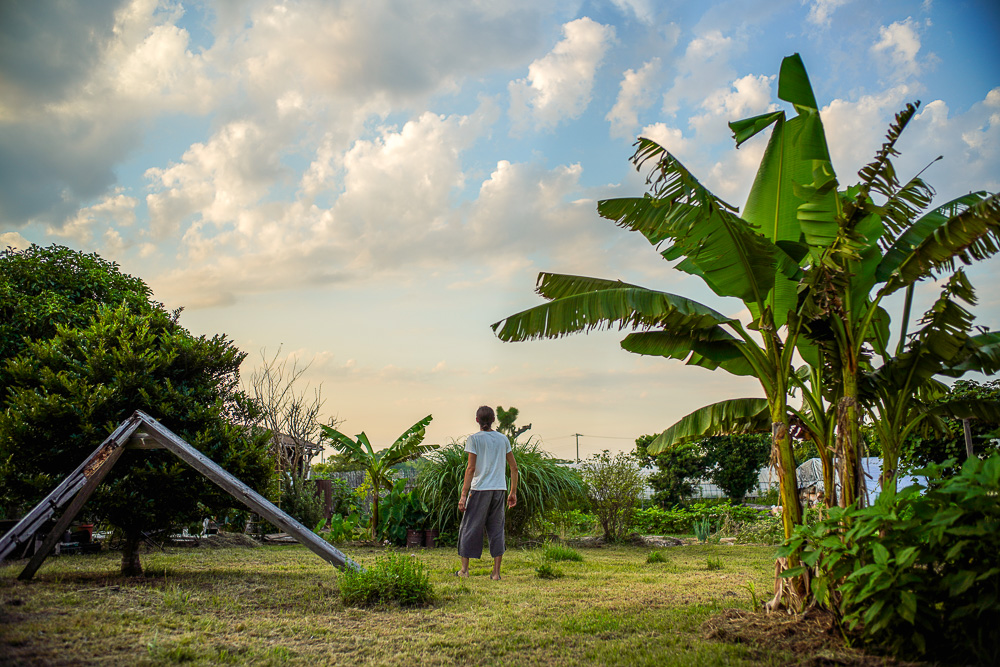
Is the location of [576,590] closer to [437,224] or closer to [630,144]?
[630,144]

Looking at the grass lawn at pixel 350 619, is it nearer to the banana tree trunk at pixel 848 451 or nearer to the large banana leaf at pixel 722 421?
the banana tree trunk at pixel 848 451

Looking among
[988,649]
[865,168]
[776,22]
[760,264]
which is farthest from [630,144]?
[988,649]

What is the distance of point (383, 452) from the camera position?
11.9m

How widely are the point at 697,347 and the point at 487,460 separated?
2679mm

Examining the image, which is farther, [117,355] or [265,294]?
[265,294]

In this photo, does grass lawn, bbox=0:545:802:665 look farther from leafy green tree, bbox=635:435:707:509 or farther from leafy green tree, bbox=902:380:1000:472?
leafy green tree, bbox=635:435:707:509

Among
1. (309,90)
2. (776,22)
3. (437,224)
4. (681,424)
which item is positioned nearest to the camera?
(776,22)

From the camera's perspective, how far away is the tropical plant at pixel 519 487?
1085cm

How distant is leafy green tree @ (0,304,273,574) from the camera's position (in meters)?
6.27

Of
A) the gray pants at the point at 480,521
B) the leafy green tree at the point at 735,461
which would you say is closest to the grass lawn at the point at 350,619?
the gray pants at the point at 480,521

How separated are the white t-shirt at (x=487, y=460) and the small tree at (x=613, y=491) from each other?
18.8ft

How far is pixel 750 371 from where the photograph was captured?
571 centimetres

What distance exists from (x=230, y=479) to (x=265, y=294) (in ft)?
20.5

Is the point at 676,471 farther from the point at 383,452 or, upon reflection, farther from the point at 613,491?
the point at 383,452
